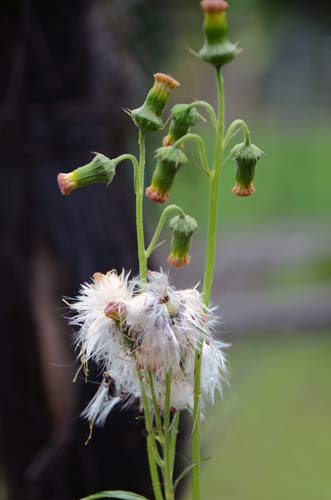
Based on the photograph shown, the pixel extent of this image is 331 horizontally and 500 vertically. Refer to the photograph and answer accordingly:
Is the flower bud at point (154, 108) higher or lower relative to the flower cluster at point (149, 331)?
higher

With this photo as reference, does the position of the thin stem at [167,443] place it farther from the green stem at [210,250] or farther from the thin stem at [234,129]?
the thin stem at [234,129]

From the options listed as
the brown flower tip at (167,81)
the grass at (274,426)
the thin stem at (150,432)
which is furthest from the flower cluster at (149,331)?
the grass at (274,426)

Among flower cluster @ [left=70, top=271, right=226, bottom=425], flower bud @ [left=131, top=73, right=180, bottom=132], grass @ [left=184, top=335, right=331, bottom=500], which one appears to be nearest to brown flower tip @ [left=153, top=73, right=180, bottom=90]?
flower bud @ [left=131, top=73, right=180, bottom=132]

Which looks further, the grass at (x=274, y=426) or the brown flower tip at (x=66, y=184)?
the grass at (x=274, y=426)

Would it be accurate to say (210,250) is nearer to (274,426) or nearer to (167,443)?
(167,443)

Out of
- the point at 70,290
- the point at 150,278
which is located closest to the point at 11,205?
the point at 70,290

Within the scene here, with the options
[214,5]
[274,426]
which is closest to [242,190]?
[214,5]
